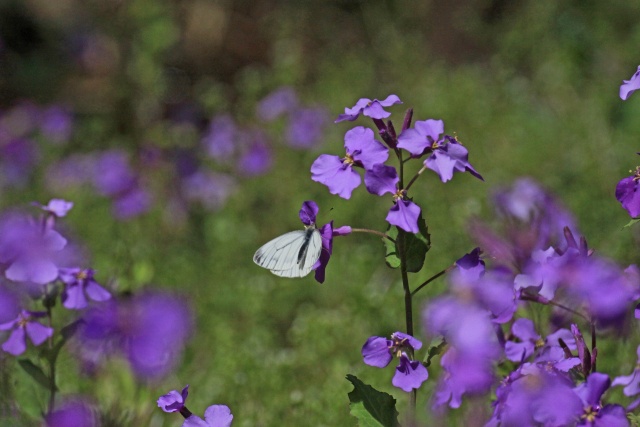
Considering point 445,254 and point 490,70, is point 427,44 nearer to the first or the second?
point 490,70

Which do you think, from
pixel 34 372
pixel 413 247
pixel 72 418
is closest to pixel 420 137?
pixel 413 247

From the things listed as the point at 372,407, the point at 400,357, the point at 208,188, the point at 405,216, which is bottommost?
the point at 208,188

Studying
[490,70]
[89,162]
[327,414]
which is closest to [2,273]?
[327,414]

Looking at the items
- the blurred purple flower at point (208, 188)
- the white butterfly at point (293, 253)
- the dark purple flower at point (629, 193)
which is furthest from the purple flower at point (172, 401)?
the blurred purple flower at point (208, 188)

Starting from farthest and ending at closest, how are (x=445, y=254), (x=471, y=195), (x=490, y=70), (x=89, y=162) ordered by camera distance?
(x=490, y=70) → (x=89, y=162) → (x=471, y=195) → (x=445, y=254)

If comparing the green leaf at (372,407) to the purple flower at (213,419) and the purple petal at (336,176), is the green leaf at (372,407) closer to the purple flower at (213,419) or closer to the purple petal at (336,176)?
the purple flower at (213,419)

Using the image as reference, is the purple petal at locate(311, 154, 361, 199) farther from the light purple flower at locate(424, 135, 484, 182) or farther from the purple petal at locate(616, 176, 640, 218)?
the purple petal at locate(616, 176, 640, 218)

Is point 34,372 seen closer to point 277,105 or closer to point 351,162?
point 351,162
